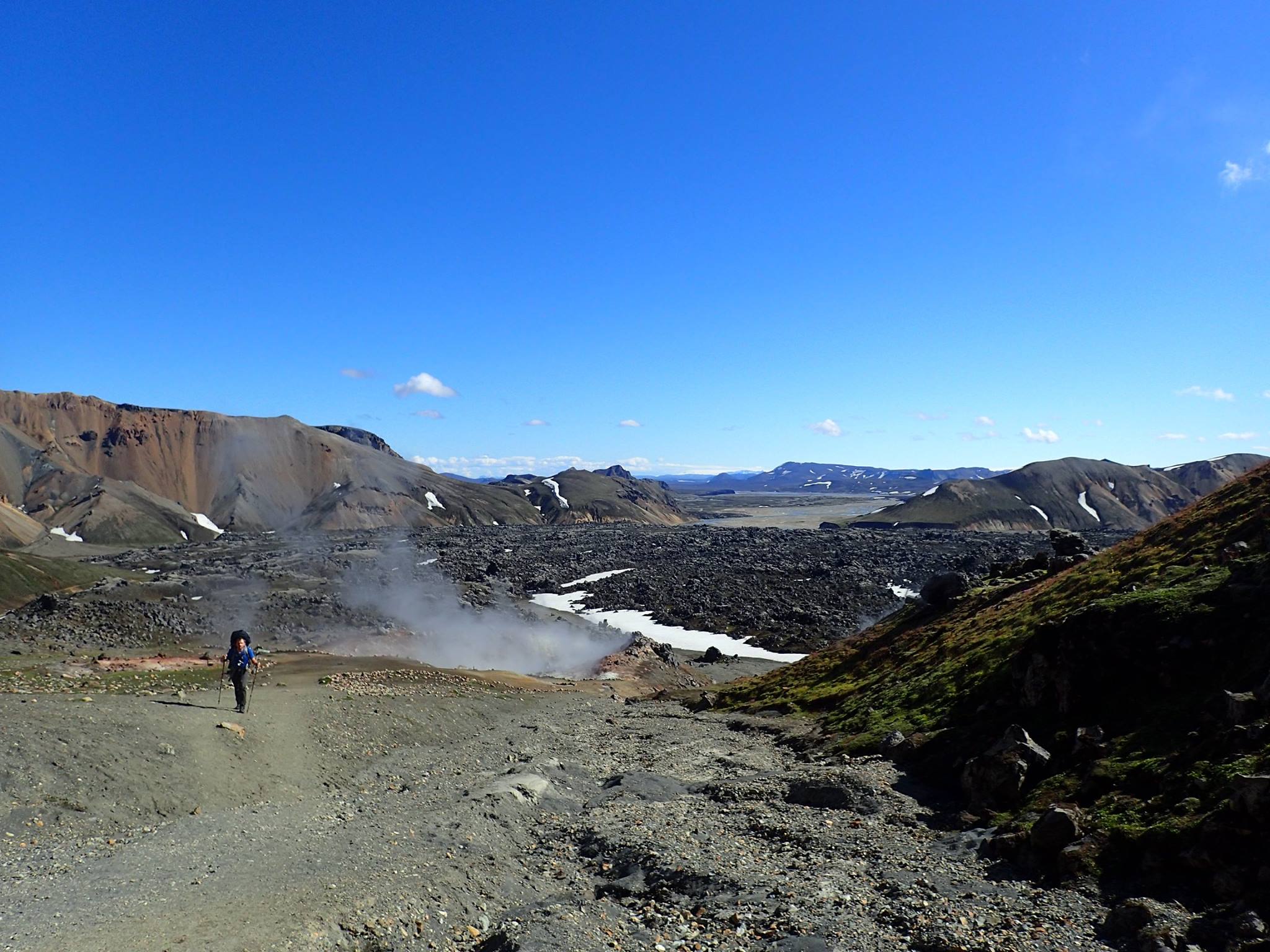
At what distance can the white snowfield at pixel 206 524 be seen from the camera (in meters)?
176

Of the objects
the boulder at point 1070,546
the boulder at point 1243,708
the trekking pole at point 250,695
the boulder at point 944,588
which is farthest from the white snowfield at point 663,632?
the boulder at point 1243,708

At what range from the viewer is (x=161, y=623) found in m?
58.1

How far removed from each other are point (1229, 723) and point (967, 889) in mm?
6955

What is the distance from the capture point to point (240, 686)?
22234 mm

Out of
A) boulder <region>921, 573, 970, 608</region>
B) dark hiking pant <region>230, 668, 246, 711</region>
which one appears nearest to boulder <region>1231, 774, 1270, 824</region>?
dark hiking pant <region>230, 668, 246, 711</region>

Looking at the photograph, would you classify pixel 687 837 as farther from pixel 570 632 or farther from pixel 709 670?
pixel 570 632

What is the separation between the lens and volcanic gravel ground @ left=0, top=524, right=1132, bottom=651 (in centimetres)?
6009

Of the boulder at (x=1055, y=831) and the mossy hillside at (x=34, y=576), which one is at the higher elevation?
the boulder at (x=1055, y=831)

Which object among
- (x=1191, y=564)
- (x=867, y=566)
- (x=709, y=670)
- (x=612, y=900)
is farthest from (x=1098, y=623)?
(x=867, y=566)

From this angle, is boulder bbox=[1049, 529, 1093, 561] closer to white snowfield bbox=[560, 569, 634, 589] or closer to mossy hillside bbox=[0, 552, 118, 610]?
white snowfield bbox=[560, 569, 634, 589]

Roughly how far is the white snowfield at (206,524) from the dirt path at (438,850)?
578ft

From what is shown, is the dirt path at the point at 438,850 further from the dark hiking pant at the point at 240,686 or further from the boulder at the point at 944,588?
the boulder at the point at 944,588

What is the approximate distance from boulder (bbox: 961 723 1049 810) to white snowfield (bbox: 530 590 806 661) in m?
49.7

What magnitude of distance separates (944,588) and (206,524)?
188 metres
